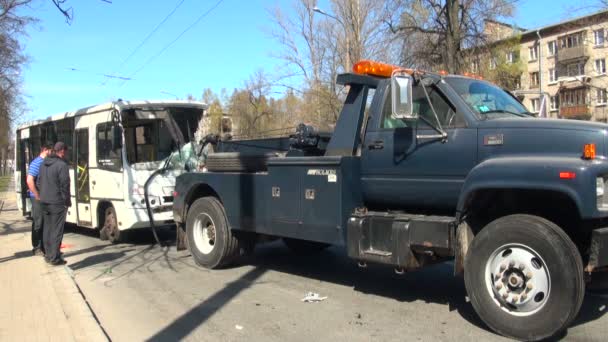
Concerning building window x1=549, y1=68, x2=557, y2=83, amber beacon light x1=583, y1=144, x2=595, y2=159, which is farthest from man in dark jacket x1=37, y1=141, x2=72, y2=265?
building window x1=549, y1=68, x2=557, y2=83

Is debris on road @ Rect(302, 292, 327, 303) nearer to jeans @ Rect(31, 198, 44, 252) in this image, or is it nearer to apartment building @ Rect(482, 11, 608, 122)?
jeans @ Rect(31, 198, 44, 252)

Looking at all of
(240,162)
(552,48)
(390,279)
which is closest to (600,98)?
(552,48)

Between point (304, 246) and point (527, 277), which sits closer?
point (527, 277)

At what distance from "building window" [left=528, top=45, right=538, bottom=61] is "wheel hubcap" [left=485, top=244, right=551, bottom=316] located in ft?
204

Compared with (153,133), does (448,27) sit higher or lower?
higher

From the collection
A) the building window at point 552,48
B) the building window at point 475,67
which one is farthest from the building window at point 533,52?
the building window at point 475,67

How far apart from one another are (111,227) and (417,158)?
7505mm

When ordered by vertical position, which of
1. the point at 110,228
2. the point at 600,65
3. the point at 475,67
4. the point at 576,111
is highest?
the point at 600,65

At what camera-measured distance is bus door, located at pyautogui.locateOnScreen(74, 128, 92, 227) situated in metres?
11.5

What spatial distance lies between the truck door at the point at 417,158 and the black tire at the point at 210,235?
2.61 meters

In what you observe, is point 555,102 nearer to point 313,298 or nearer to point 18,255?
point 18,255

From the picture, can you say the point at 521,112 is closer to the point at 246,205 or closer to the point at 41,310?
the point at 246,205

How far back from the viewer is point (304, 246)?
9219mm

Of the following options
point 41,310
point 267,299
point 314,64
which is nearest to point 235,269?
point 267,299
